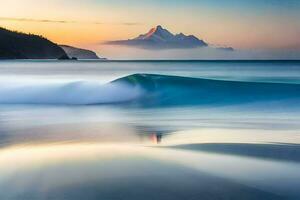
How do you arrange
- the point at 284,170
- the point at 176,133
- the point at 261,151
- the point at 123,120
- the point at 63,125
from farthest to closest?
the point at 123,120 → the point at 63,125 → the point at 176,133 → the point at 261,151 → the point at 284,170

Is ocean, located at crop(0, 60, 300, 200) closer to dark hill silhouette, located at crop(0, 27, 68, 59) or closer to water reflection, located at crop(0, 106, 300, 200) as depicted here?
water reflection, located at crop(0, 106, 300, 200)

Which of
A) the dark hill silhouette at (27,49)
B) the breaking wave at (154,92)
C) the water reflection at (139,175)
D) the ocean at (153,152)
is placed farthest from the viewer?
the dark hill silhouette at (27,49)

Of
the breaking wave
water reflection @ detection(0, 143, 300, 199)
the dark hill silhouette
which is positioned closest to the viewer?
water reflection @ detection(0, 143, 300, 199)

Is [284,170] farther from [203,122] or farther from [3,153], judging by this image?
[203,122]

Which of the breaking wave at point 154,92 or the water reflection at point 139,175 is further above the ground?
the breaking wave at point 154,92

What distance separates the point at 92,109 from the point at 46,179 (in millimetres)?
8500

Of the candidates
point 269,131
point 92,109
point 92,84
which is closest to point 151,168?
point 269,131

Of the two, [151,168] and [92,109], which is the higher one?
[92,109]

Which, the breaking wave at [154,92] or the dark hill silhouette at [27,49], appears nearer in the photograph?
the breaking wave at [154,92]

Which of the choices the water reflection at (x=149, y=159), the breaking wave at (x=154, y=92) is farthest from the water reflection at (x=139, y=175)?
the breaking wave at (x=154, y=92)

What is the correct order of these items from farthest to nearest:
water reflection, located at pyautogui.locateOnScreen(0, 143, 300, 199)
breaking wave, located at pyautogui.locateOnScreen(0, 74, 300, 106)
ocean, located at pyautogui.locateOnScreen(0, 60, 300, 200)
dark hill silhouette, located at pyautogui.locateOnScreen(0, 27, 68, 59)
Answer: dark hill silhouette, located at pyautogui.locateOnScreen(0, 27, 68, 59)
breaking wave, located at pyautogui.locateOnScreen(0, 74, 300, 106)
ocean, located at pyautogui.locateOnScreen(0, 60, 300, 200)
water reflection, located at pyautogui.locateOnScreen(0, 143, 300, 199)

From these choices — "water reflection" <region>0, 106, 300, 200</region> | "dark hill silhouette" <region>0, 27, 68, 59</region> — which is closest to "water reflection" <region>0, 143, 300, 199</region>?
"water reflection" <region>0, 106, 300, 200</region>

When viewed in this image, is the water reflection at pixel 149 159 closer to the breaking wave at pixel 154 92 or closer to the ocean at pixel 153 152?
the ocean at pixel 153 152

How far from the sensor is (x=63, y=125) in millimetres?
9312
